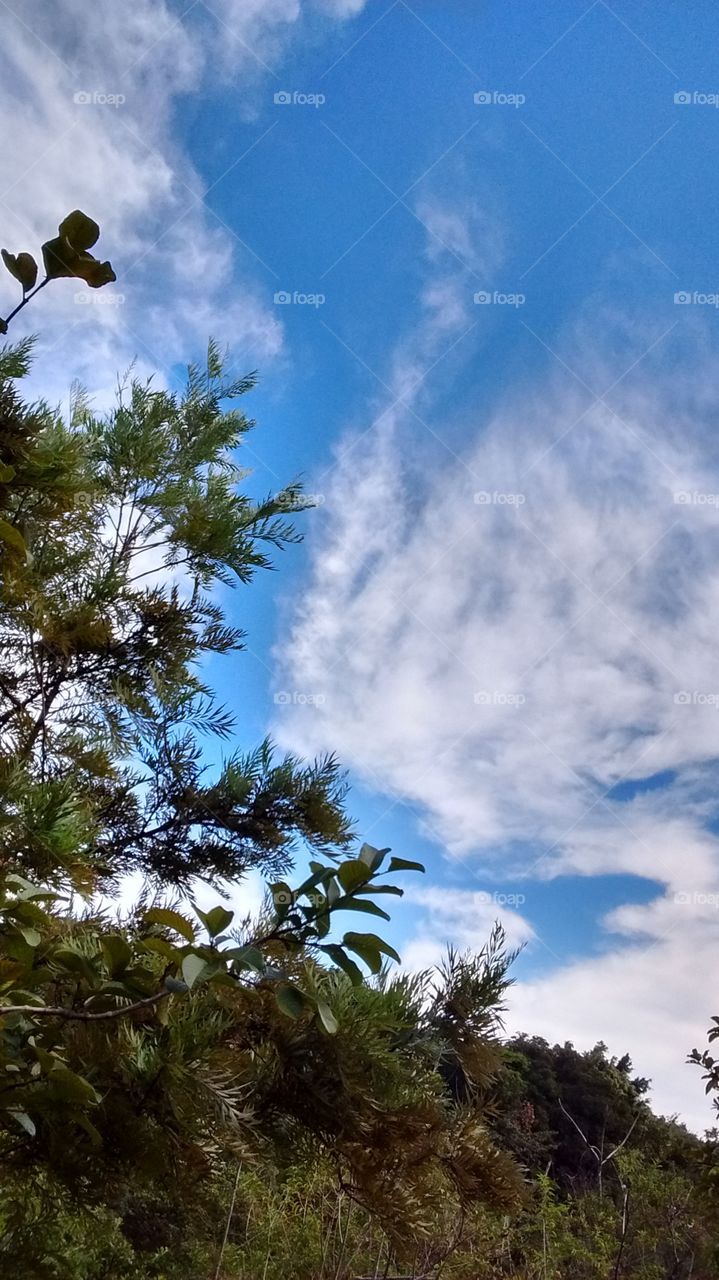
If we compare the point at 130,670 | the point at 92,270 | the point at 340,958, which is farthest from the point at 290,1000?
the point at 130,670

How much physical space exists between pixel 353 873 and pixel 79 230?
1.06 ft

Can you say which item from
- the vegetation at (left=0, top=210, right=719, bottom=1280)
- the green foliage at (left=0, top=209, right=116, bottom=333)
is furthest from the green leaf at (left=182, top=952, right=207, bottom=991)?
the green foliage at (left=0, top=209, right=116, bottom=333)

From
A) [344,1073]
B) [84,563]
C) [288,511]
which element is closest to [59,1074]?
[344,1073]

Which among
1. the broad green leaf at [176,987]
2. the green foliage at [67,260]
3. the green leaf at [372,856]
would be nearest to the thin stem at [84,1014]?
the broad green leaf at [176,987]

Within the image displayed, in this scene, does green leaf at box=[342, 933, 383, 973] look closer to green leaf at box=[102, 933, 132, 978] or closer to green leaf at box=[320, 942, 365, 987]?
green leaf at box=[320, 942, 365, 987]

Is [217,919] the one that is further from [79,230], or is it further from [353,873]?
[79,230]

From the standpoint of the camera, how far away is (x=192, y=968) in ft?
1.09

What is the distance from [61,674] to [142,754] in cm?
37

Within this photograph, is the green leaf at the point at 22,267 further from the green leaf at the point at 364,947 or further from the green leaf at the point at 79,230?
the green leaf at the point at 364,947

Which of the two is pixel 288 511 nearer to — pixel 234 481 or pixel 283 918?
pixel 234 481

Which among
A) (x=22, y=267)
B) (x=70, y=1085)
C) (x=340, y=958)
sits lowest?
(x=70, y=1085)

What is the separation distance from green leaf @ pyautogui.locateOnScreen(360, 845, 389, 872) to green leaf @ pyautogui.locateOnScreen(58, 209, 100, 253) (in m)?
0.31

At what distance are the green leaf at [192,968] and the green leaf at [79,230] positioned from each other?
0.33 metres

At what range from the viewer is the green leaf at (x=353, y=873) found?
1.16 feet
